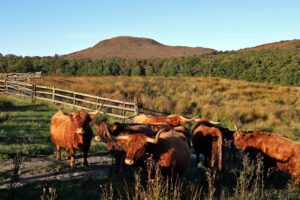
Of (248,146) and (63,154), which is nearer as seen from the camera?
(248,146)

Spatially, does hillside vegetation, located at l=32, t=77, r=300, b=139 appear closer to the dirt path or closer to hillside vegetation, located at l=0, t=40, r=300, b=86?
hillside vegetation, located at l=0, t=40, r=300, b=86

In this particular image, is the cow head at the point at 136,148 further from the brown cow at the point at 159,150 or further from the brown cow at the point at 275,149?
the brown cow at the point at 275,149

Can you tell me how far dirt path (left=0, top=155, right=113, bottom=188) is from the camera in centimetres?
812

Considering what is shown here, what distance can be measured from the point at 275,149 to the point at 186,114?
10.3m

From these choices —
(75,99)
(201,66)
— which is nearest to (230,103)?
(75,99)

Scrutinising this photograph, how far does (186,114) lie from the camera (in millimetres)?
18516

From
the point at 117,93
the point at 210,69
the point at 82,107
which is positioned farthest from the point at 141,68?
the point at 82,107

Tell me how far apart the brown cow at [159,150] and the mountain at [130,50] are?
359 feet

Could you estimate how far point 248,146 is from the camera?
8.84 meters

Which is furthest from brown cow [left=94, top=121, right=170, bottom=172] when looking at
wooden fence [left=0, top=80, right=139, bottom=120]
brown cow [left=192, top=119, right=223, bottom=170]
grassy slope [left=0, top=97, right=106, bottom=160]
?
wooden fence [left=0, top=80, right=139, bottom=120]

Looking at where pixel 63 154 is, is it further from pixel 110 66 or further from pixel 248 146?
pixel 110 66

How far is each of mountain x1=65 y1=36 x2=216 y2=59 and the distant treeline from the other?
211ft

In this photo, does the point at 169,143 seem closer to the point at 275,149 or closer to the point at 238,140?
the point at 275,149

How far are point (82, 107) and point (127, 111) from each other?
3.40 meters
